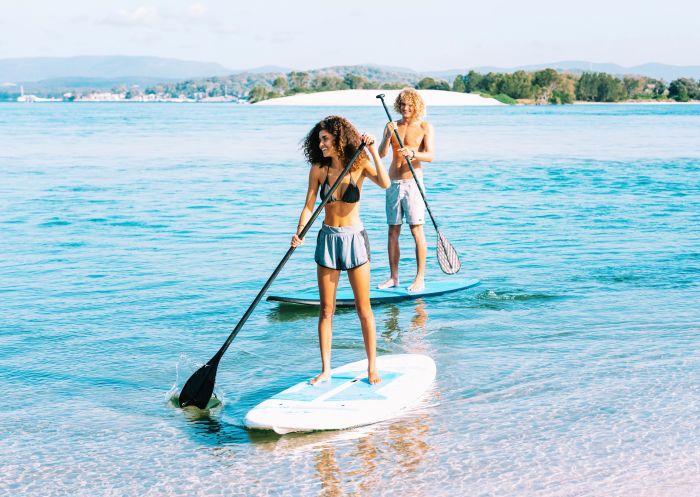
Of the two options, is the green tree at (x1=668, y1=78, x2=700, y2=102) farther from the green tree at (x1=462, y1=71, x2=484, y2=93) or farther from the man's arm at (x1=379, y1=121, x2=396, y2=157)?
the man's arm at (x1=379, y1=121, x2=396, y2=157)

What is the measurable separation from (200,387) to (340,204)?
1.62 m

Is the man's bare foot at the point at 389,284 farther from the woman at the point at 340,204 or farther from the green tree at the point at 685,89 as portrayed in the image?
the green tree at the point at 685,89

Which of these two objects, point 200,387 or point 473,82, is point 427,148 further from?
point 473,82

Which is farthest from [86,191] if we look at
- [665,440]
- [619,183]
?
[665,440]

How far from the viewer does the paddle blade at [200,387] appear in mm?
6020

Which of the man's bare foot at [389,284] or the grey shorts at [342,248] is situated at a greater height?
the grey shorts at [342,248]

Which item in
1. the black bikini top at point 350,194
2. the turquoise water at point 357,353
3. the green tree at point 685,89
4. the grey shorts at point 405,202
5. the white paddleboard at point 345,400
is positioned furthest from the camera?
the green tree at point 685,89

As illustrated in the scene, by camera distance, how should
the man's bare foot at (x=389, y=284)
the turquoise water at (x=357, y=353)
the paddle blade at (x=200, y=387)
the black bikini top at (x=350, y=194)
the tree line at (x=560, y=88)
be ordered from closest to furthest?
the turquoise water at (x=357, y=353)
the black bikini top at (x=350, y=194)
the paddle blade at (x=200, y=387)
the man's bare foot at (x=389, y=284)
the tree line at (x=560, y=88)

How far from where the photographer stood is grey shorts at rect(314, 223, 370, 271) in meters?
5.68

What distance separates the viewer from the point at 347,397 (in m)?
5.83

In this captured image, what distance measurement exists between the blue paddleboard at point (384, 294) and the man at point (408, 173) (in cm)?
12

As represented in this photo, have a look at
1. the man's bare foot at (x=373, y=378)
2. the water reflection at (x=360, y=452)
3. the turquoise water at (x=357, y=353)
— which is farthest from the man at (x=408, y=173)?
the water reflection at (x=360, y=452)

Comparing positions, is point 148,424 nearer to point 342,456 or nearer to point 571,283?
point 342,456

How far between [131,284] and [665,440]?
6.69 meters
